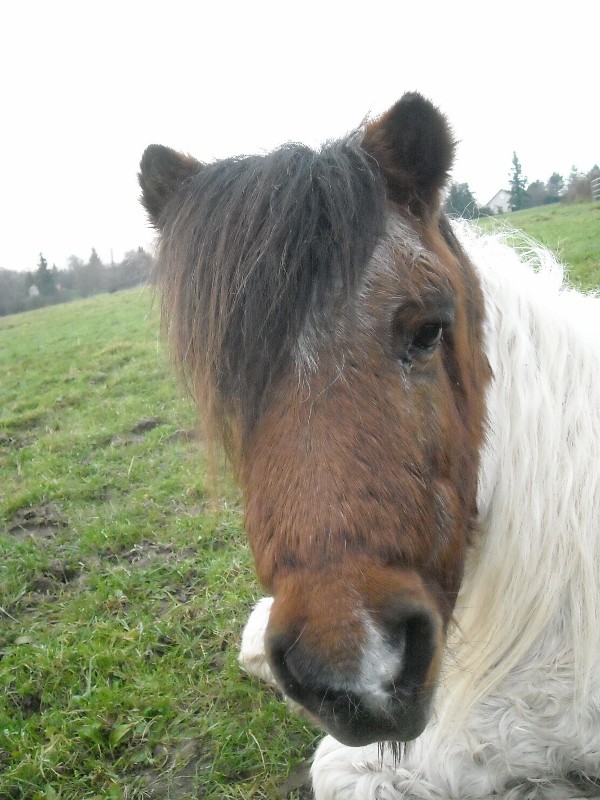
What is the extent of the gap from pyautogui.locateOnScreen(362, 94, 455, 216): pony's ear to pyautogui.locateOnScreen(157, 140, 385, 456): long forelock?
0.08m

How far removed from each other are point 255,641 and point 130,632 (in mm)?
986

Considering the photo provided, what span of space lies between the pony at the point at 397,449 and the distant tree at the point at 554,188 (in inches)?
1210

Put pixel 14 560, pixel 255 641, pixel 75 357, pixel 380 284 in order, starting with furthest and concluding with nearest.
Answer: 1. pixel 75 357
2. pixel 14 560
3. pixel 255 641
4. pixel 380 284

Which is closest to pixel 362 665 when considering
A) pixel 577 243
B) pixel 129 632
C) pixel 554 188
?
pixel 129 632

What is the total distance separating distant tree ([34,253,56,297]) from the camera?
59.4 meters

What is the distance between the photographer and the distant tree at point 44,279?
59.4 metres

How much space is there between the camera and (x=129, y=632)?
367cm

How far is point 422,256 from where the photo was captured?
6.55ft

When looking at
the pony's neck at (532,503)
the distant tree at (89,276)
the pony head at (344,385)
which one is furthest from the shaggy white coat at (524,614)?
the distant tree at (89,276)

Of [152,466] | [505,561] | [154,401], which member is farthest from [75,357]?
[505,561]

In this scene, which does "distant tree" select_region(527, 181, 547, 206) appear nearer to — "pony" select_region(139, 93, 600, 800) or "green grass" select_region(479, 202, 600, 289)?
"green grass" select_region(479, 202, 600, 289)

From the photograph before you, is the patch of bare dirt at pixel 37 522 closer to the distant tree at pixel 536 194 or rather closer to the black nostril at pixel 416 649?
the black nostril at pixel 416 649

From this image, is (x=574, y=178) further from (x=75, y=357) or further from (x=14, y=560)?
(x=14, y=560)

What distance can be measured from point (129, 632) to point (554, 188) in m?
35.9
